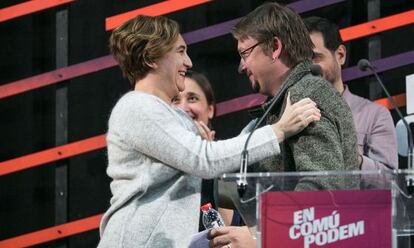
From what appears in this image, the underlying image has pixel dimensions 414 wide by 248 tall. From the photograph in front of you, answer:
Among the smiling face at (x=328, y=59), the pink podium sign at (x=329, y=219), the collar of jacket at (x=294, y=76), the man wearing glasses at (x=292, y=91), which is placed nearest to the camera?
the pink podium sign at (x=329, y=219)

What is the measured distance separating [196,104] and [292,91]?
170cm

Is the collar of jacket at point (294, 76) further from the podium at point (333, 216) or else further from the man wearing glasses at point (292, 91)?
the podium at point (333, 216)

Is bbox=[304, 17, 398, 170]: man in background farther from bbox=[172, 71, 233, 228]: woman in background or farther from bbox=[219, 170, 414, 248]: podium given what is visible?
bbox=[219, 170, 414, 248]: podium

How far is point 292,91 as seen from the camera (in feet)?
11.2

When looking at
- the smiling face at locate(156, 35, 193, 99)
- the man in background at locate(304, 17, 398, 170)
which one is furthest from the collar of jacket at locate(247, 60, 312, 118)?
the man in background at locate(304, 17, 398, 170)

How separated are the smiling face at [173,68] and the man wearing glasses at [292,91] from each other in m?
0.21

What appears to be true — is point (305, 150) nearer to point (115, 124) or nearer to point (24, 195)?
point (115, 124)

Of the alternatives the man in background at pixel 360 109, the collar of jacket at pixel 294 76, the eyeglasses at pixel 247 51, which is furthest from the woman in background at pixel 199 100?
the collar of jacket at pixel 294 76

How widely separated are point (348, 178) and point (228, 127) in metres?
2.36

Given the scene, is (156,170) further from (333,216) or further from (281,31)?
(333,216)

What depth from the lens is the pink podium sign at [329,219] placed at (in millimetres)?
2742

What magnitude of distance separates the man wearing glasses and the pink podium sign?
15cm

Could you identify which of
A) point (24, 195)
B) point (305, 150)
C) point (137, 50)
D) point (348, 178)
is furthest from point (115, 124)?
point (24, 195)

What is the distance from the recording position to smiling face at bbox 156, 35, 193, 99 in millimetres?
3695
